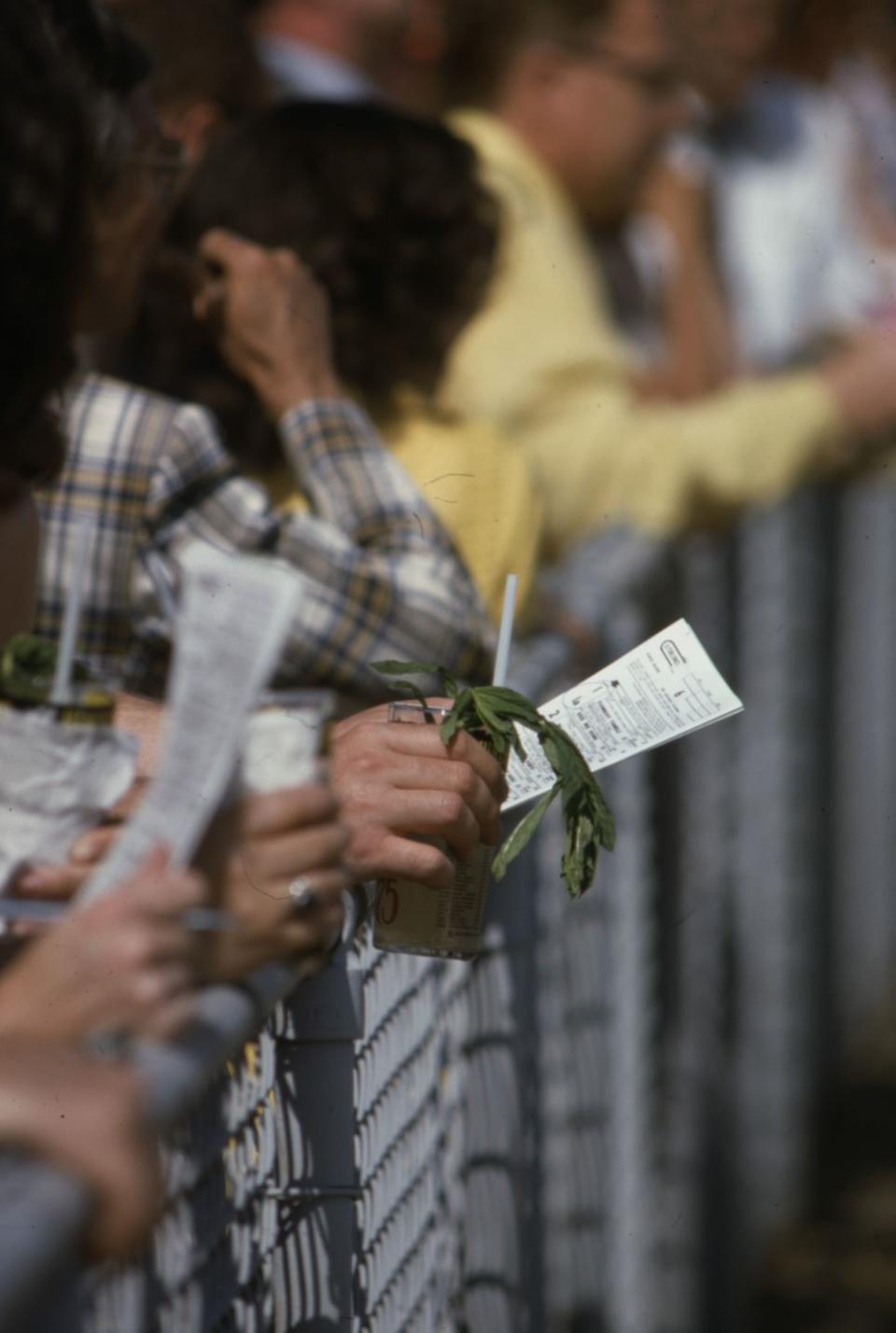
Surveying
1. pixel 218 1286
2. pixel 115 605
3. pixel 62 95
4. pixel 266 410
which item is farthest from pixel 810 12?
pixel 218 1286

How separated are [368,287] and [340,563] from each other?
1.46 feet

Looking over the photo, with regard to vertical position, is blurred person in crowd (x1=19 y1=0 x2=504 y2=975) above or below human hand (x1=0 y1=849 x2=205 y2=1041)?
above

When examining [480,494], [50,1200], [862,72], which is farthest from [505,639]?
[862,72]

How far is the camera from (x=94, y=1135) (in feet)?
2.79

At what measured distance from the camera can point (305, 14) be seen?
2.99 metres

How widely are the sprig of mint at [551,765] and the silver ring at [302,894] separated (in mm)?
236

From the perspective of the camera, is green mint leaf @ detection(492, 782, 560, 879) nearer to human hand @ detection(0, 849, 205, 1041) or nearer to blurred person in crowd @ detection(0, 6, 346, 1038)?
blurred person in crowd @ detection(0, 6, 346, 1038)

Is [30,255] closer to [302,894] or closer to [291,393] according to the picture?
[302,894]

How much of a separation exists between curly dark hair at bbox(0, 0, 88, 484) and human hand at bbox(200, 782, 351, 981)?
0.42 metres

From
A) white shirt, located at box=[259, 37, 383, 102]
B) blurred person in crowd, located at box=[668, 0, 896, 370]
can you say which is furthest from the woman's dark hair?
blurred person in crowd, located at box=[668, 0, 896, 370]

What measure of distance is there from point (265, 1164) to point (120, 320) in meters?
0.89

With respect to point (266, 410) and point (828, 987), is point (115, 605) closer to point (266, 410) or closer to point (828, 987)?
point (266, 410)

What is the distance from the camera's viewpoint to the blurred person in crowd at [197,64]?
233 centimetres

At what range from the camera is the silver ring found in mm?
1093
